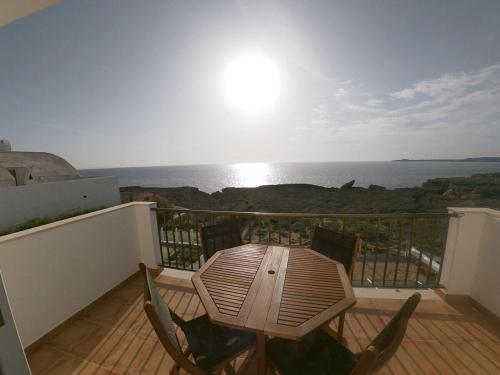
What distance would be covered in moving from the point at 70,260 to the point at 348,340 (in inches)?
125

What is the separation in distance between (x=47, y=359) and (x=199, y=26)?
16.3ft

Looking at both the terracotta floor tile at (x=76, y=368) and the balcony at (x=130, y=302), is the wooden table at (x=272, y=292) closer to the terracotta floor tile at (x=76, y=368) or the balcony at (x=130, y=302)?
the balcony at (x=130, y=302)

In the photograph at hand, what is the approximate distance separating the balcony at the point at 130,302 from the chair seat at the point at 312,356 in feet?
2.52

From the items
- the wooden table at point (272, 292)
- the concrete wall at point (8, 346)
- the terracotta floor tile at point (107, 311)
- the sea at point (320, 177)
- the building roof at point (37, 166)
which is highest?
the building roof at point (37, 166)

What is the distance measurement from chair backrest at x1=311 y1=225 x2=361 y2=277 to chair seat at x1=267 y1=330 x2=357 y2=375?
0.80 m

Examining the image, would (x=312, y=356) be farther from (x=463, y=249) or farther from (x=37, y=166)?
(x=37, y=166)

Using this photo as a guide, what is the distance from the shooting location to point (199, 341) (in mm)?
1464

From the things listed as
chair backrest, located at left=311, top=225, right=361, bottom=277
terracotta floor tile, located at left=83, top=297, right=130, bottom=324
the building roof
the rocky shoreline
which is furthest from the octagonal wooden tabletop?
the building roof

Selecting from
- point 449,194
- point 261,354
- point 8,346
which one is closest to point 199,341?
point 261,354

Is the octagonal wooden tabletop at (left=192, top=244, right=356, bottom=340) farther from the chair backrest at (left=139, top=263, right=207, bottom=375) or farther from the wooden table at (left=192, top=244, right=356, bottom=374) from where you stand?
the chair backrest at (left=139, top=263, right=207, bottom=375)

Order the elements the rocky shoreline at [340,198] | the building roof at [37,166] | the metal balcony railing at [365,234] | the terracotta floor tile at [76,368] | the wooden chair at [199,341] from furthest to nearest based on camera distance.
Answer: the rocky shoreline at [340,198]
the building roof at [37,166]
the metal balcony railing at [365,234]
the terracotta floor tile at [76,368]
the wooden chair at [199,341]

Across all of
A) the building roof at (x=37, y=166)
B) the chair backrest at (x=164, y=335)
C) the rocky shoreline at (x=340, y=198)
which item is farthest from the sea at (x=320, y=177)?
the chair backrest at (x=164, y=335)

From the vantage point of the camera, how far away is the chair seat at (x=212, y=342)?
1319mm

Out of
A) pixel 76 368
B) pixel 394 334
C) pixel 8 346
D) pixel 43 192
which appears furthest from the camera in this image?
pixel 43 192
